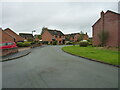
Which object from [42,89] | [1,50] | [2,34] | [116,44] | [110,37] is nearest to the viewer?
[42,89]

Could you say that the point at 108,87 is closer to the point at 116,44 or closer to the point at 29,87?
the point at 29,87

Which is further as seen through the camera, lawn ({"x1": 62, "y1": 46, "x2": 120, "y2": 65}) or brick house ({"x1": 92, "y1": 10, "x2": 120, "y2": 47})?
brick house ({"x1": 92, "y1": 10, "x2": 120, "y2": 47})

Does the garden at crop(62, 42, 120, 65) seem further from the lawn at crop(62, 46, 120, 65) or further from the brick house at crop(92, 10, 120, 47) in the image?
the brick house at crop(92, 10, 120, 47)

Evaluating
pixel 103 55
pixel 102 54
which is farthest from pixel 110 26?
pixel 103 55

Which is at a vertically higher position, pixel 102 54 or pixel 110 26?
pixel 110 26

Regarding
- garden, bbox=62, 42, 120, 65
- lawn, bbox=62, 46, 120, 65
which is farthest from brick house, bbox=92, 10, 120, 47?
lawn, bbox=62, 46, 120, 65

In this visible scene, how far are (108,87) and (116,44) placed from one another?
17609 mm

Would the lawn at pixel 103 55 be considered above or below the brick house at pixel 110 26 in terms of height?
below

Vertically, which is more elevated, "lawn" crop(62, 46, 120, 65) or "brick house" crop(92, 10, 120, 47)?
"brick house" crop(92, 10, 120, 47)

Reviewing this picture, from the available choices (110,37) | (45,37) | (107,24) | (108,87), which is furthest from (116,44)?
(45,37)

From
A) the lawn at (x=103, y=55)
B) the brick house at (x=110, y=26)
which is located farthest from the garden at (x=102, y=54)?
the brick house at (x=110, y=26)

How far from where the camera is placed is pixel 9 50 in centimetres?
1143

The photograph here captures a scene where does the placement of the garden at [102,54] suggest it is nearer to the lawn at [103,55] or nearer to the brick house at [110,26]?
the lawn at [103,55]

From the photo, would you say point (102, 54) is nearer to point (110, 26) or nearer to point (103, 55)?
point (103, 55)
